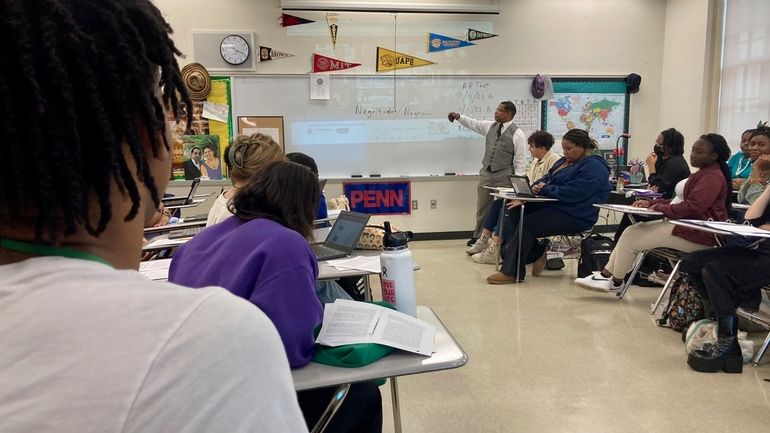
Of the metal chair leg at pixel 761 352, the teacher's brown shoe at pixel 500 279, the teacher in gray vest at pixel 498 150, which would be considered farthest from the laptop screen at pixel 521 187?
the metal chair leg at pixel 761 352

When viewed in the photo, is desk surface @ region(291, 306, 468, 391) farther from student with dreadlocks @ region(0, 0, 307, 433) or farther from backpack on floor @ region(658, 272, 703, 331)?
backpack on floor @ region(658, 272, 703, 331)

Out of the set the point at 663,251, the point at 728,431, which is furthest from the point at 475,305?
the point at 728,431

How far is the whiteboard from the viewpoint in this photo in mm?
5777

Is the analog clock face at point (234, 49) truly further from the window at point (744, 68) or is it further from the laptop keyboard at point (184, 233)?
the window at point (744, 68)

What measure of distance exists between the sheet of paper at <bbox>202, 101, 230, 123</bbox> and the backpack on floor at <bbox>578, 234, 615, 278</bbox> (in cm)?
391

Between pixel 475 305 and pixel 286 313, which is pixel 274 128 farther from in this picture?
pixel 286 313

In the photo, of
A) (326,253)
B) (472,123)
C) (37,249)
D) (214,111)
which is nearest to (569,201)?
(472,123)

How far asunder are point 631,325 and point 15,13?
136 inches

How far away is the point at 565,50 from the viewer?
6242mm

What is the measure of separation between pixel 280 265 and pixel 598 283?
329 cm

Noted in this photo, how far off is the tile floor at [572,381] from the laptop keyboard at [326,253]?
70 centimetres

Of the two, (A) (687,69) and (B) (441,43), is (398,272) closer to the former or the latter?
(B) (441,43)

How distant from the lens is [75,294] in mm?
395

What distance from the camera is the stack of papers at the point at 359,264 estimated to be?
6.18 ft
